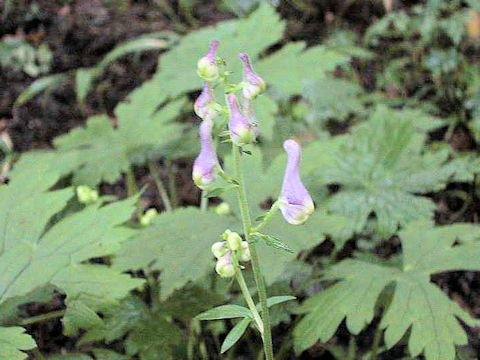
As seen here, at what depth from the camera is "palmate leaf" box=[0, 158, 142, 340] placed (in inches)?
82.3

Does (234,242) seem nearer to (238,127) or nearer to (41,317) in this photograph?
(238,127)

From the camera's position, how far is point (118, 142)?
10.7 ft

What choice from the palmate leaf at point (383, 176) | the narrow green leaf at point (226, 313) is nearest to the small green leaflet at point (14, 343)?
the narrow green leaf at point (226, 313)

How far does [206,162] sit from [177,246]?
2.94ft

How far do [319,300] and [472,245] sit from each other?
2.43 feet

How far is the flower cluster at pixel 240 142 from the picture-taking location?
59.2 inches

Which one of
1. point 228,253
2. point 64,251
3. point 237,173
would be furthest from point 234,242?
point 64,251

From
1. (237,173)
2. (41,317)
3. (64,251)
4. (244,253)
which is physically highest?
(237,173)

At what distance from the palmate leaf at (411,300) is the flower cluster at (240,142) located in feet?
2.60

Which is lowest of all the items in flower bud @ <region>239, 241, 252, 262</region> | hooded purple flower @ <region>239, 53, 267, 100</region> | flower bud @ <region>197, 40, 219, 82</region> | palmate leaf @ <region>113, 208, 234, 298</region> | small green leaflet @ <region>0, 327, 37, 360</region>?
palmate leaf @ <region>113, 208, 234, 298</region>

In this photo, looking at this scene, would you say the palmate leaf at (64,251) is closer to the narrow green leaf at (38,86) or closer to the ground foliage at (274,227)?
the ground foliage at (274,227)

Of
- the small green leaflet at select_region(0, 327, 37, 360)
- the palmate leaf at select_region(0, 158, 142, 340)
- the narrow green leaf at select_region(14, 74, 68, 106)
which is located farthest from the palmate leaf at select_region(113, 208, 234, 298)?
the narrow green leaf at select_region(14, 74, 68, 106)

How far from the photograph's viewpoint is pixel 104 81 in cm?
504

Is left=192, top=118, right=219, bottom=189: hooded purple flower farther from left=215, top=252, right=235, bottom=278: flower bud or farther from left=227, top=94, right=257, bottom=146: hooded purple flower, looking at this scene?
left=215, top=252, right=235, bottom=278: flower bud
